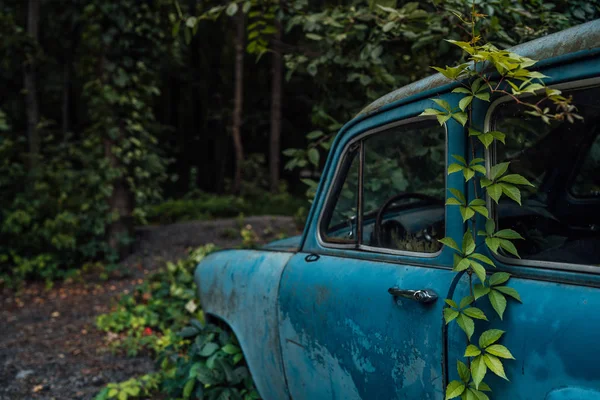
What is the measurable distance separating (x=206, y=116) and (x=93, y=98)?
16.0 metres

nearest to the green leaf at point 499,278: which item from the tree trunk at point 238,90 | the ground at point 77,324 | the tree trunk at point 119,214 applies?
the ground at point 77,324

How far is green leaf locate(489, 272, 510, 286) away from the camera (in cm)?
164

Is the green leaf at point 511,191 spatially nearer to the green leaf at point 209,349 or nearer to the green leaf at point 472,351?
the green leaf at point 472,351

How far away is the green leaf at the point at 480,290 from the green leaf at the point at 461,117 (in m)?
0.48

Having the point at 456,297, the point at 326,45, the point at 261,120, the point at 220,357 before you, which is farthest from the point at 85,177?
the point at 261,120

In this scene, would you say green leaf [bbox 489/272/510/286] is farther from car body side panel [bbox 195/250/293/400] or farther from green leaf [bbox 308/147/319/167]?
green leaf [bbox 308/147/319/167]

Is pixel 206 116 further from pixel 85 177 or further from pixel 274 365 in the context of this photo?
pixel 274 365

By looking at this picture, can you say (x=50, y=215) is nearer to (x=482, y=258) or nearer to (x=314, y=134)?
(x=314, y=134)

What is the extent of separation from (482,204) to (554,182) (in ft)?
4.37

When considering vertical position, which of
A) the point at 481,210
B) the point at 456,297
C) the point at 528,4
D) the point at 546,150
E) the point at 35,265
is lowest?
the point at 35,265

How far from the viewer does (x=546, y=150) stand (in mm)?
2908

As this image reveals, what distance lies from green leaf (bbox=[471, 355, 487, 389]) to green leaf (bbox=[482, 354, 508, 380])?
1 centimetres

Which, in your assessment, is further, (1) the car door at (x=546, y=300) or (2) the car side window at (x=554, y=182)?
(2) the car side window at (x=554, y=182)

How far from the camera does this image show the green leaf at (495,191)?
1690mm
